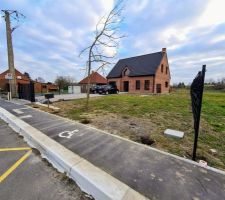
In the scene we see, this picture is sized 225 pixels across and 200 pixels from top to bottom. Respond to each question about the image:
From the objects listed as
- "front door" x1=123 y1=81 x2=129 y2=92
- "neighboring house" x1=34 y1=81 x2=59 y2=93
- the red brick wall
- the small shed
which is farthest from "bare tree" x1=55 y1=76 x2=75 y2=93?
"front door" x1=123 y1=81 x2=129 y2=92

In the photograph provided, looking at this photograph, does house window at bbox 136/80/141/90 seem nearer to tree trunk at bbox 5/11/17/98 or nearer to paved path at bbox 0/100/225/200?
tree trunk at bbox 5/11/17/98

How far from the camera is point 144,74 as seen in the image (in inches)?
1094

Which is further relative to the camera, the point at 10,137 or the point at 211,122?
the point at 211,122

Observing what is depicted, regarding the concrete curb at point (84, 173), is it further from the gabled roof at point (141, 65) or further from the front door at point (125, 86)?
the front door at point (125, 86)

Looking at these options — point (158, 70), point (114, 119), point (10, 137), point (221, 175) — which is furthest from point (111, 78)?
point (221, 175)

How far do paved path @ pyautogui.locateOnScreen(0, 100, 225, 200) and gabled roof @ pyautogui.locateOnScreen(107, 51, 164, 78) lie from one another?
23.9 meters

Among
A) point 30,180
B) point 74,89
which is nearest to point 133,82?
point 74,89

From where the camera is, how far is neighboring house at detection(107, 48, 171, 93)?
27250 millimetres

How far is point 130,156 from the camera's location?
3.87 metres

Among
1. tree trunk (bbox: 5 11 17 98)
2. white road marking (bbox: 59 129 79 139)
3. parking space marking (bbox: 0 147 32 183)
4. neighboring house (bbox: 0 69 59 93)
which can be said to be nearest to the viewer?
parking space marking (bbox: 0 147 32 183)

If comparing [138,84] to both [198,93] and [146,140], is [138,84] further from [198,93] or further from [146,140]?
[198,93]

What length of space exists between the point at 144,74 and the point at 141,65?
285cm

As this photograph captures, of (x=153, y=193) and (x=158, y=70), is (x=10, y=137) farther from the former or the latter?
(x=158, y=70)

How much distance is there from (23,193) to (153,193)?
2086 mm
